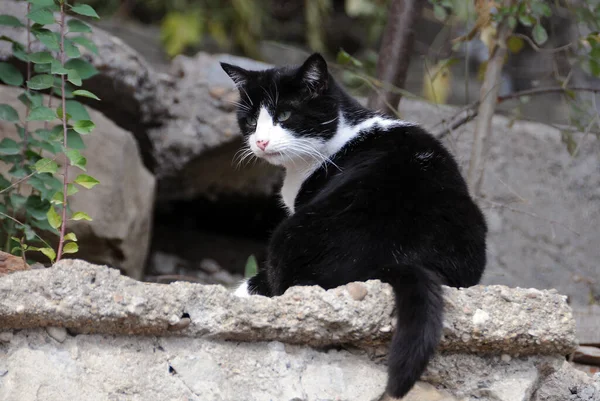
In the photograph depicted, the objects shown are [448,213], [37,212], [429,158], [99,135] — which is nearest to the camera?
[448,213]

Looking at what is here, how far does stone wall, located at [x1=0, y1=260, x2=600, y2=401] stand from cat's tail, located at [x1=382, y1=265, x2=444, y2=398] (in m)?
0.05

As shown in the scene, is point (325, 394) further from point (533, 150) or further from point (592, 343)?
point (533, 150)

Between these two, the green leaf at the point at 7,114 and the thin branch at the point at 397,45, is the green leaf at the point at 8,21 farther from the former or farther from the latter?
the thin branch at the point at 397,45

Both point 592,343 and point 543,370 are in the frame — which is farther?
point 592,343

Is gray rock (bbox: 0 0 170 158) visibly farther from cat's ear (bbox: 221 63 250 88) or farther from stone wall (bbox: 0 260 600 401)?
stone wall (bbox: 0 260 600 401)

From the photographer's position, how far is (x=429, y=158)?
228cm

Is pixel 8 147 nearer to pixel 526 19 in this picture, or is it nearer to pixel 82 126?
pixel 82 126

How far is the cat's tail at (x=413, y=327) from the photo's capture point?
162cm

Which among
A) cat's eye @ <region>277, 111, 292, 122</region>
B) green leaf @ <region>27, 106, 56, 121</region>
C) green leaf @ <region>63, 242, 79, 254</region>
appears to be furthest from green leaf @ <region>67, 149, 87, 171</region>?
cat's eye @ <region>277, 111, 292, 122</region>

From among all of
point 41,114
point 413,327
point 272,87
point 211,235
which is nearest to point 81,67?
point 41,114

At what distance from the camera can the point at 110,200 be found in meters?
3.36

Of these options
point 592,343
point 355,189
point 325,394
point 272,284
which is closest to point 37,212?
point 272,284

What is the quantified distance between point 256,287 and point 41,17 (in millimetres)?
1001

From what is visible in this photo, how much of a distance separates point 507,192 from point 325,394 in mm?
2800
